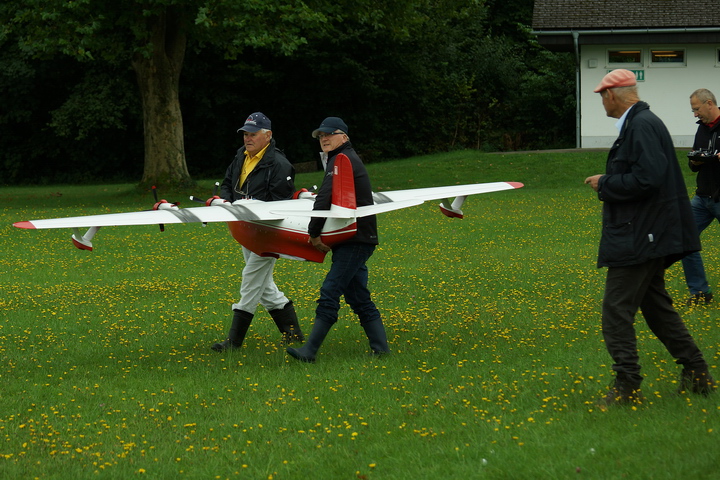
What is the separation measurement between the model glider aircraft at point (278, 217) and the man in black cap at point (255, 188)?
9.1 inches

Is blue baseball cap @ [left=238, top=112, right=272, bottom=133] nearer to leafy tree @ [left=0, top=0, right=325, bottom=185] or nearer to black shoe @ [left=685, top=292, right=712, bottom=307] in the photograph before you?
black shoe @ [left=685, top=292, right=712, bottom=307]

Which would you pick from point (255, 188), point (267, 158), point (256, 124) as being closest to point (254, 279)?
point (255, 188)

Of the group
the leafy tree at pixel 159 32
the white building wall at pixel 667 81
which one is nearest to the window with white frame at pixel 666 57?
the white building wall at pixel 667 81

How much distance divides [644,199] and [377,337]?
297 centimetres

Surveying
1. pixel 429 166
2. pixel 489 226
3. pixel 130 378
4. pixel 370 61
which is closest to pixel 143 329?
pixel 130 378

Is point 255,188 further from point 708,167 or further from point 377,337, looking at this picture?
point 708,167

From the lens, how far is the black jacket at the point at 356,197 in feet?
24.5

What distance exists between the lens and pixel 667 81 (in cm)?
3397

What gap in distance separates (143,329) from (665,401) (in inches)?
228

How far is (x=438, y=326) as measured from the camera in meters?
9.27

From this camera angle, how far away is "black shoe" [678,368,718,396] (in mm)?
5973

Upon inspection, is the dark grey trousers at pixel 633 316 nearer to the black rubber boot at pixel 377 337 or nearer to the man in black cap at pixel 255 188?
the black rubber boot at pixel 377 337

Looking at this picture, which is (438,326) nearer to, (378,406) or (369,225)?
(369,225)

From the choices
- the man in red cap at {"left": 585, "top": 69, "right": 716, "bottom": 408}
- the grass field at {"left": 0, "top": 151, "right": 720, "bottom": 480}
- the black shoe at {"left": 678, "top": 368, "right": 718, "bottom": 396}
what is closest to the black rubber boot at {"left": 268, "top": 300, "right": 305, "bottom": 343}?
the grass field at {"left": 0, "top": 151, "right": 720, "bottom": 480}
